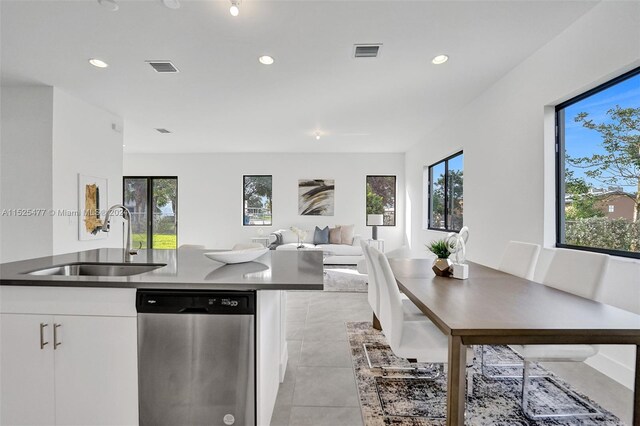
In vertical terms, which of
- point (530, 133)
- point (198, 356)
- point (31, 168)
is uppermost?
point (530, 133)

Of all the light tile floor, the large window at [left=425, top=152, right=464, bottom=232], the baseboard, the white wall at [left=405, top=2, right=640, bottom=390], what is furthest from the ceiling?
the light tile floor

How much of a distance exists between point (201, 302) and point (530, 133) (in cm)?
328

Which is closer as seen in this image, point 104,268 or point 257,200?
point 104,268

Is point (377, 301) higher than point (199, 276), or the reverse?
point (199, 276)

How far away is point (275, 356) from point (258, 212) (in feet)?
19.7

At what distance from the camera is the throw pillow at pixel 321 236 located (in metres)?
7.07

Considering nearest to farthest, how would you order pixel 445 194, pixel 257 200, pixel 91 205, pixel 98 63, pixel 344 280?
1. pixel 98 63
2. pixel 91 205
3. pixel 344 280
4. pixel 445 194
5. pixel 257 200

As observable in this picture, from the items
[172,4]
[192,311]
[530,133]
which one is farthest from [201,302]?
[530,133]

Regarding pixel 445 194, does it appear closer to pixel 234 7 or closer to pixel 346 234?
pixel 346 234

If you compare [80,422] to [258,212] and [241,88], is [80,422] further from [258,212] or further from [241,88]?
[258,212]

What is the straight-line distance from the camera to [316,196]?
7.56m

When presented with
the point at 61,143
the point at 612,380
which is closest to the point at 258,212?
the point at 61,143

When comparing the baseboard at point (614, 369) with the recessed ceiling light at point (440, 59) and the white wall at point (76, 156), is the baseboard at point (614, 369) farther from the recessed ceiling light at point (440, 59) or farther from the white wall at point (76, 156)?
the white wall at point (76, 156)

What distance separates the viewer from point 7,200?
3666mm
